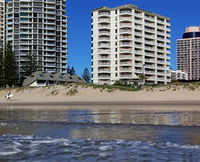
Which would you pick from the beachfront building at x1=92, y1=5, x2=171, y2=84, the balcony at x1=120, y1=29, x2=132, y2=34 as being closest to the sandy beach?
the beachfront building at x1=92, y1=5, x2=171, y2=84

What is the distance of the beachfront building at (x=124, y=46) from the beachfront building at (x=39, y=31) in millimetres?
23738

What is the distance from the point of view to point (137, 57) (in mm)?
118688

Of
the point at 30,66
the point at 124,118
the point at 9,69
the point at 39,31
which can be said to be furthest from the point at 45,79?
the point at 124,118

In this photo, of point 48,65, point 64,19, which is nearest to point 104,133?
point 48,65

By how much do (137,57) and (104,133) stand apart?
358 ft

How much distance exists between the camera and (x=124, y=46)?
11812cm

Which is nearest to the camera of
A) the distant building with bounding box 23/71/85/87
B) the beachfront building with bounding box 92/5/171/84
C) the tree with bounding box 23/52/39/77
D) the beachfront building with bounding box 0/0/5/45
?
the distant building with bounding box 23/71/85/87

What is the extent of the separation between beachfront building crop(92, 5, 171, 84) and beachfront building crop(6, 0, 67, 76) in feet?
77.9

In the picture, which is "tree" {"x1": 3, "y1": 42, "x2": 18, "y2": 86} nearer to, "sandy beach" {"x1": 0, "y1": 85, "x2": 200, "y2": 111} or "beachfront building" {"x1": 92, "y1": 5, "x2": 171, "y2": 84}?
"sandy beach" {"x1": 0, "y1": 85, "x2": 200, "y2": 111}

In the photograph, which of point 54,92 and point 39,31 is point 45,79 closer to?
point 39,31

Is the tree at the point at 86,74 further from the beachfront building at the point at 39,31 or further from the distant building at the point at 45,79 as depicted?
the distant building at the point at 45,79

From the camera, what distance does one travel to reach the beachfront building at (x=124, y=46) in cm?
11725

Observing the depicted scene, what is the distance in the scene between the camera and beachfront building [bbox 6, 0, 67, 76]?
136 m

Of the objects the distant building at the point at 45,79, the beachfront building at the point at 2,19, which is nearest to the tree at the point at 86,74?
the distant building at the point at 45,79
